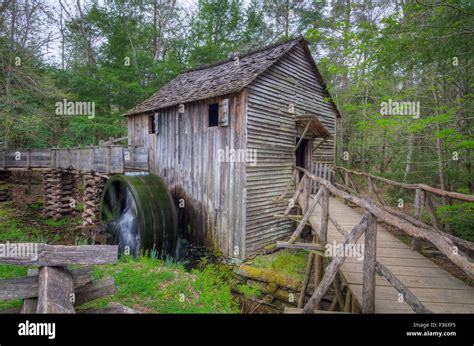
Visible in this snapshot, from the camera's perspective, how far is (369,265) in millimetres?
2670

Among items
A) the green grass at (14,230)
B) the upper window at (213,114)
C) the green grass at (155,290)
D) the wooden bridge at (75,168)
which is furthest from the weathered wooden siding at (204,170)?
the green grass at (14,230)

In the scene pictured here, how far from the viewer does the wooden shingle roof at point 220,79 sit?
815cm

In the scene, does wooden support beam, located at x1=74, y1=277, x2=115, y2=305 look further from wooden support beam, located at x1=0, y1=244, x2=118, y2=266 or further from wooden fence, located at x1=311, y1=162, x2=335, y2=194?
wooden fence, located at x1=311, y1=162, x2=335, y2=194

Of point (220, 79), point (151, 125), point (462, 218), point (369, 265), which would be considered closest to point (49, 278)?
point (369, 265)

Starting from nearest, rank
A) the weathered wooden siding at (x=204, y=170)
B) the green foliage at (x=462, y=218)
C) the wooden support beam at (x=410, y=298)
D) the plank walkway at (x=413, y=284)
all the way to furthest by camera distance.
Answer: the wooden support beam at (x=410, y=298)
the plank walkway at (x=413, y=284)
the green foliage at (x=462, y=218)
the weathered wooden siding at (x=204, y=170)

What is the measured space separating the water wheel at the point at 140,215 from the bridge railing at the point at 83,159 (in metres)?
0.66

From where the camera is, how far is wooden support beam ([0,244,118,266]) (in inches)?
101

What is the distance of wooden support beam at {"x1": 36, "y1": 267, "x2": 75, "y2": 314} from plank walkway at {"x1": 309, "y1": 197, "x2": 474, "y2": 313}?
3306 millimetres

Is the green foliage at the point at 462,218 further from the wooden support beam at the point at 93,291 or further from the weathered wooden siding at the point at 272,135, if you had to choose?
the wooden support beam at the point at 93,291

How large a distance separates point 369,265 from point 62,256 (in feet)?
10.8

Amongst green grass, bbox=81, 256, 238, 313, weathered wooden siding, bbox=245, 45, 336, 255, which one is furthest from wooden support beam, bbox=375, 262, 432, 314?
weathered wooden siding, bbox=245, 45, 336, 255

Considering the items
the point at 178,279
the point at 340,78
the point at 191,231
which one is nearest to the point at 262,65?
the point at 191,231
